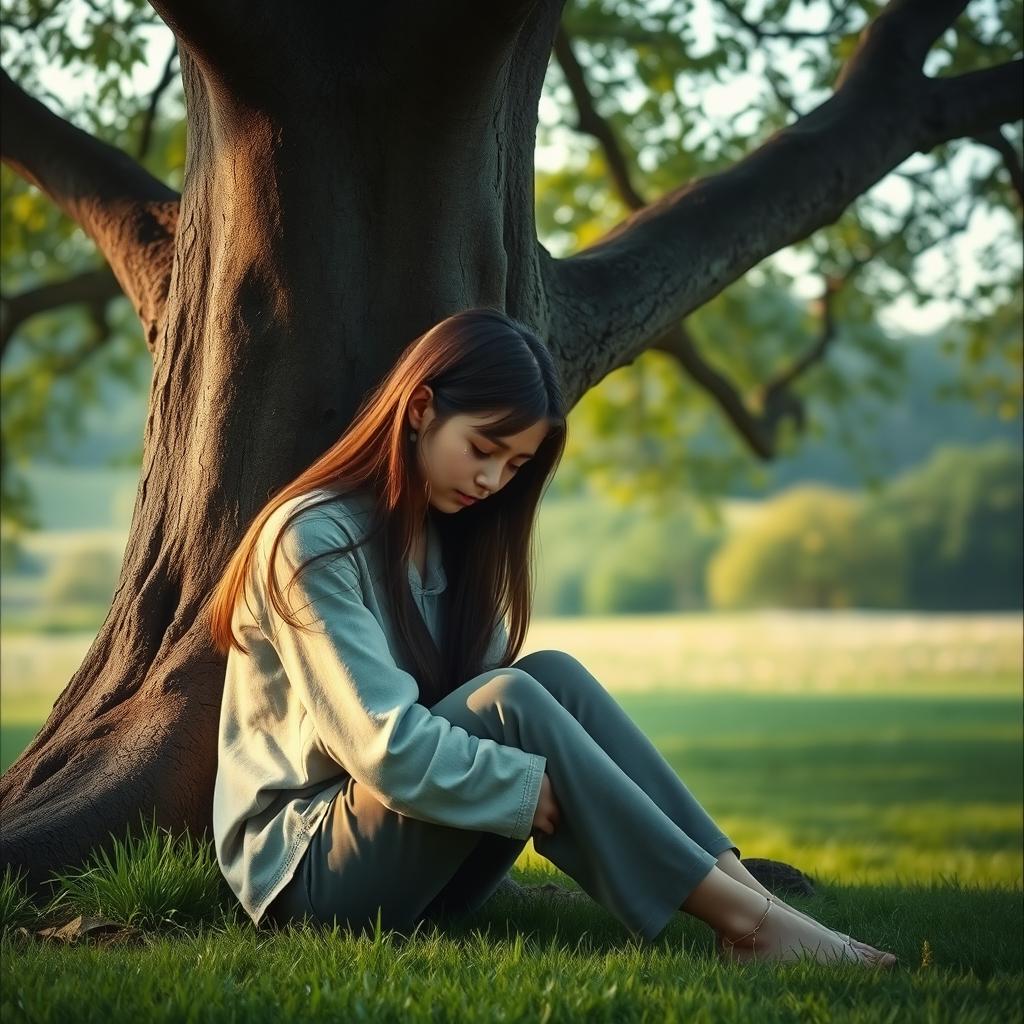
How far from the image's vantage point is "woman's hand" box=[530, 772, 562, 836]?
3.06m

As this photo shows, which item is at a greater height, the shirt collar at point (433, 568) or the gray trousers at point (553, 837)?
the shirt collar at point (433, 568)

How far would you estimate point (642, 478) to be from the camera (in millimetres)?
16031

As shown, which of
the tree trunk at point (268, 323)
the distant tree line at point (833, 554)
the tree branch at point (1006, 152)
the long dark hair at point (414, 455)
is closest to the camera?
the long dark hair at point (414, 455)

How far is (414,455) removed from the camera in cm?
341

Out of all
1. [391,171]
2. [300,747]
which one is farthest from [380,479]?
[391,171]

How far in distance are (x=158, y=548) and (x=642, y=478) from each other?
12205 millimetres

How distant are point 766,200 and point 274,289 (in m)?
1.94

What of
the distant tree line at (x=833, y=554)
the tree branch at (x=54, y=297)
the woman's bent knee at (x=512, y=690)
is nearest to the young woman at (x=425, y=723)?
the woman's bent knee at (x=512, y=690)

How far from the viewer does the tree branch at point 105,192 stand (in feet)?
15.4

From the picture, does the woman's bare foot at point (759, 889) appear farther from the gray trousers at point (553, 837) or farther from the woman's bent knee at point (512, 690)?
the woman's bent knee at point (512, 690)

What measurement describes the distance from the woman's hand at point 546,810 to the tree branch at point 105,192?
2.30m

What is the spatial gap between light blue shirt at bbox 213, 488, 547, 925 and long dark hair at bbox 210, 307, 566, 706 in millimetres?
39

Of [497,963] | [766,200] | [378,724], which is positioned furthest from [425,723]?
[766,200]

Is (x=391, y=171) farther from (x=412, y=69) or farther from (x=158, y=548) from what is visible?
(x=158, y=548)
